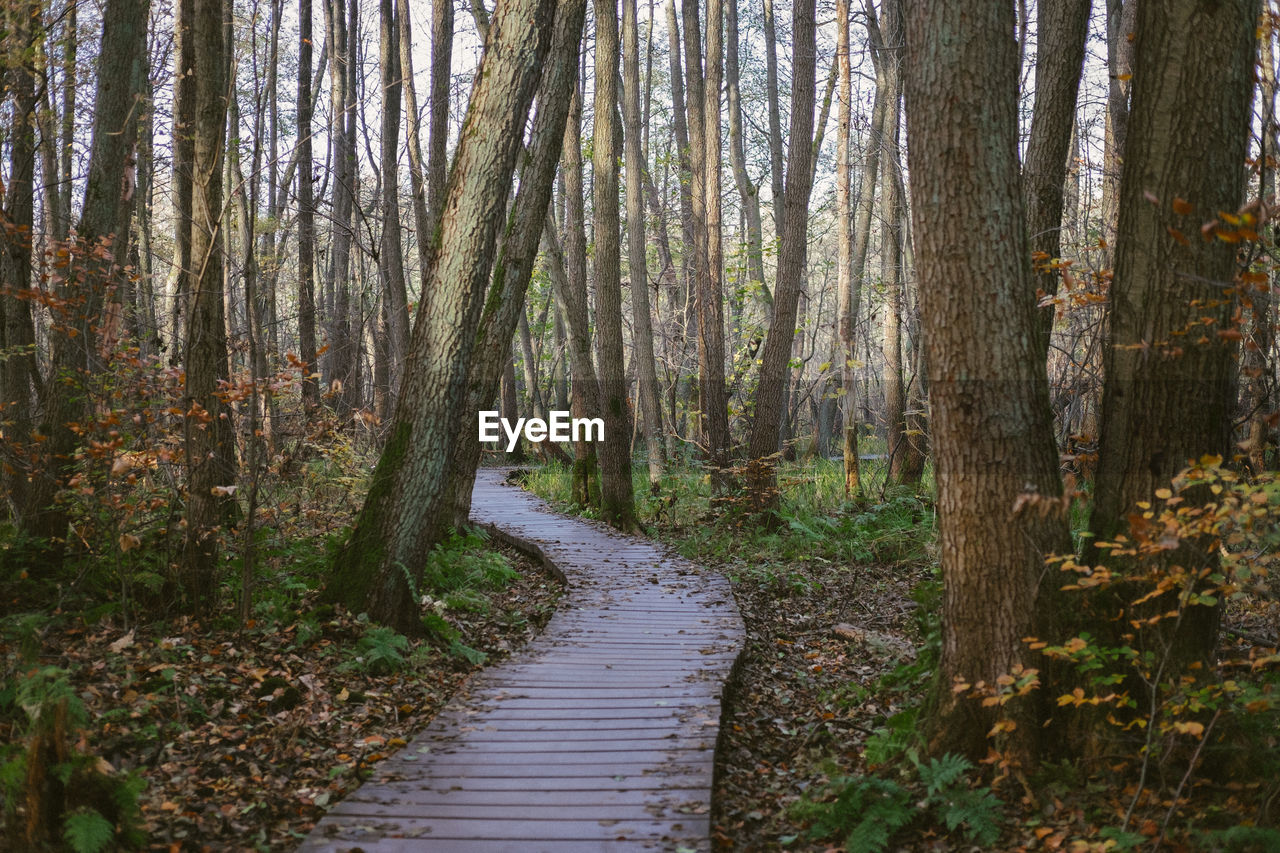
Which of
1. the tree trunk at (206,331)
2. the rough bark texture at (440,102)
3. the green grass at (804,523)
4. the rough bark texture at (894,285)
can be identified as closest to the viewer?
the tree trunk at (206,331)

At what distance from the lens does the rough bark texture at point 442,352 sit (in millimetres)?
7043

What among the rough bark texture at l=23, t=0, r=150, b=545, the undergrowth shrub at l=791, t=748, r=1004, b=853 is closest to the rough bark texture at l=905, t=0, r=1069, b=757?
the undergrowth shrub at l=791, t=748, r=1004, b=853

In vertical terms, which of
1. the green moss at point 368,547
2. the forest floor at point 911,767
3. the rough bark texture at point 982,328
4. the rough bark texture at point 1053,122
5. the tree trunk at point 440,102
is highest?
the tree trunk at point 440,102

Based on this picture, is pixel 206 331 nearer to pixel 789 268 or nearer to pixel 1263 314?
pixel 1263 314

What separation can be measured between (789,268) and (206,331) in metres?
7.85

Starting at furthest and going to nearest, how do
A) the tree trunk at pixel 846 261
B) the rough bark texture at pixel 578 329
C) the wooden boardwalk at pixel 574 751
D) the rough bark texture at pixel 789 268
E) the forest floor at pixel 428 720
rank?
the tree trunk at pixel 846 261 → the rough bark texture at pixel 578 329 → the rough bark texture at pixel 789 268 → the wooden boardwalk at pixel 574 751 → the forest floor at pixel 428 720

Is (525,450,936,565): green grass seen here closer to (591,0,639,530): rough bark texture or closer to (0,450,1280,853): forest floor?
(591,0,639,530): rough bark texture

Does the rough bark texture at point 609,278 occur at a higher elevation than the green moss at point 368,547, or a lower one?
higher

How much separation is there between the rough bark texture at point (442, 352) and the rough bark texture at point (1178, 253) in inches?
169

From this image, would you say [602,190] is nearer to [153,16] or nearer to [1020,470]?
[153,16]

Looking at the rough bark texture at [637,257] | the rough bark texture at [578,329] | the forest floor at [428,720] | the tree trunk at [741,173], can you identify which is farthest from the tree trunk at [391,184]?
the forest floor at [428,720]

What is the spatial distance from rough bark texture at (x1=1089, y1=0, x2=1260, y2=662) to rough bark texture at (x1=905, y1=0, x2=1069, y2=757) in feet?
1.29

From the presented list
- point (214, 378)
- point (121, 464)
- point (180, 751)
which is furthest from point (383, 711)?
point (214, 378)

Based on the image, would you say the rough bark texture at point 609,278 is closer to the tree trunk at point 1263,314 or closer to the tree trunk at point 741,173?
the tree trunk at point 741,173
